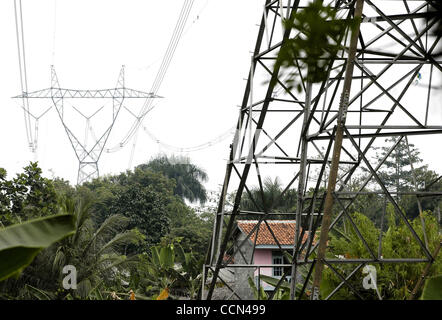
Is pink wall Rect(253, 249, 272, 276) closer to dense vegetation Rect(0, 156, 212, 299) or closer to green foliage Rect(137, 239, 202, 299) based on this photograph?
dense vegetation Rect(0, 156, 212, 299)

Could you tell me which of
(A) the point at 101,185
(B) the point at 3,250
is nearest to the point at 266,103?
(B) the point at 3,250

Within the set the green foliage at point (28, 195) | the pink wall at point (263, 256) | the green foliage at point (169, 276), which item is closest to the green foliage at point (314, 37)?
the green foliage at point (28, 195)

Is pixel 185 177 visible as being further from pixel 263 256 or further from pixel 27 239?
pixel 27 239

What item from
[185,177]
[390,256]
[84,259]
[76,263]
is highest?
[185,177]

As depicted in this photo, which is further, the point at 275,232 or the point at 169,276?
the point at 275,232

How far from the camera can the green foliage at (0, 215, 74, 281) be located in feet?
8.54

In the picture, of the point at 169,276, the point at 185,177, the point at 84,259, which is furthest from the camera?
the point at 185,177

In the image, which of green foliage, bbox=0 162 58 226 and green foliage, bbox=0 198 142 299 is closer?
green foliage, bbox=0 198 142 299

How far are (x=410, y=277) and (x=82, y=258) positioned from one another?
333 inches

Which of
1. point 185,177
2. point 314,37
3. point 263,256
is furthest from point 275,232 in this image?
point 185,177

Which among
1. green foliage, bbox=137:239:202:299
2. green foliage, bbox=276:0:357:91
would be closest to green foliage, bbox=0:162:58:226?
green foliage, bbox=137:239:202:299

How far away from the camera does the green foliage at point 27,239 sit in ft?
8.54

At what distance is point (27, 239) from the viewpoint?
8.96 ft

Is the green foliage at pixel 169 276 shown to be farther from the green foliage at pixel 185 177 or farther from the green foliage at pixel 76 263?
the green foliage at pixel 185 177
